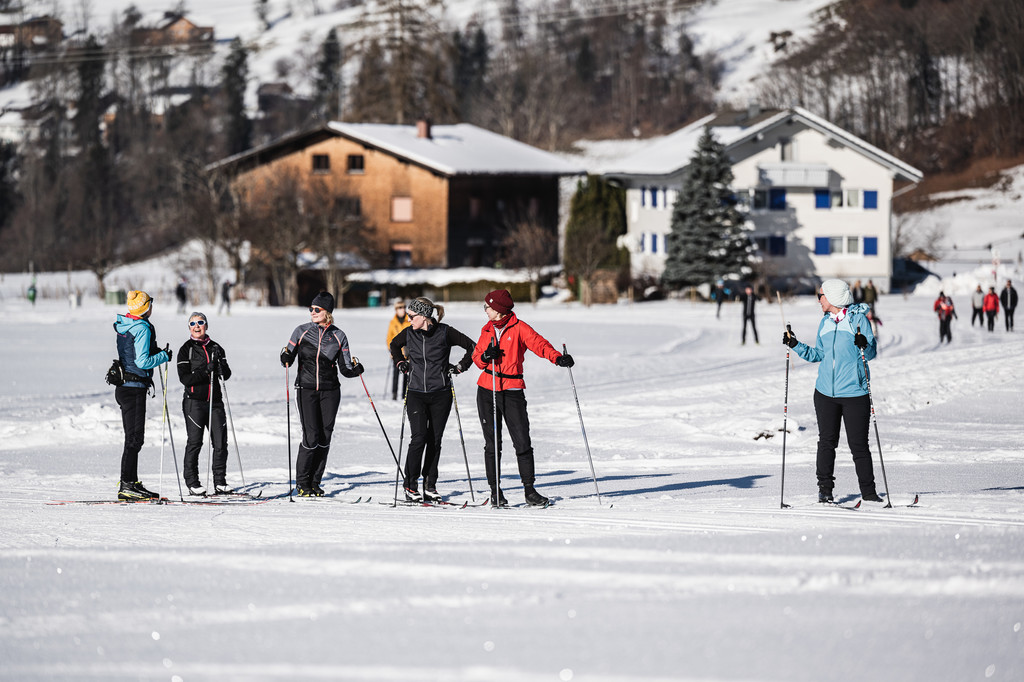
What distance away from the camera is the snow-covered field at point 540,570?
459 cm

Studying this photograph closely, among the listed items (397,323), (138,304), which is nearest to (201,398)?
(138,304)

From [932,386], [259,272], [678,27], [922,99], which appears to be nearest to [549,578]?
[932,386]

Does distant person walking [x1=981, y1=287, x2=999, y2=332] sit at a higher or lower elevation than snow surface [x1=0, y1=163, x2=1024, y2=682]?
higher

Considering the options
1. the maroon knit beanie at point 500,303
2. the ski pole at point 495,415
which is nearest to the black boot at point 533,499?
the ski pole at point 495,415

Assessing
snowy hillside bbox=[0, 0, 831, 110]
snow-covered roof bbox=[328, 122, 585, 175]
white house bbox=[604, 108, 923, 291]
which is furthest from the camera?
snowy hillside bbox=[0, 0, 831, 110]

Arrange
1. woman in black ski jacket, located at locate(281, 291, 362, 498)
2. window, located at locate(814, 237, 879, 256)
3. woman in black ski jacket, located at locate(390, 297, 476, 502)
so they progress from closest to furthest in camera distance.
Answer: woman in black ski jacket, located at locate(390, 297, 476, 502) < woman in black ski jacket, located at locate(281, 291, 362, 498) < window, located at locate(814, 237, 879, 256)

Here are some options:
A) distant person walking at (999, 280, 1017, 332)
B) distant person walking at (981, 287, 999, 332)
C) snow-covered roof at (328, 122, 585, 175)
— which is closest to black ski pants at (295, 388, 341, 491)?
distant person walking at (981, 287, 999, 332)

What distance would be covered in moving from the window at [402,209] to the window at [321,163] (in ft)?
11.4

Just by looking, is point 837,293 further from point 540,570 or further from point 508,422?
point 540,570

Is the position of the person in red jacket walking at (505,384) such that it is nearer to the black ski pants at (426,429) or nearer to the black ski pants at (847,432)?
the black ski pants at (426,429)

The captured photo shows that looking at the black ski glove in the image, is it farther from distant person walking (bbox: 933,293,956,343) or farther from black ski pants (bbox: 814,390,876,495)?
distant person walking (bbox: 933,293,956,343)

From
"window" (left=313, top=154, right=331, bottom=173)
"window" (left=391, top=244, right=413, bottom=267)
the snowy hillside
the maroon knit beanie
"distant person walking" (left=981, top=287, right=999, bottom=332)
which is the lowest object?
"distant person walking" (left=981, top=287, right=999, bottom=332)

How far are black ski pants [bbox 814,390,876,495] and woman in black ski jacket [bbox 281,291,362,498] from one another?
136 inches

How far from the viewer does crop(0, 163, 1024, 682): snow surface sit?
4602 millimetres
